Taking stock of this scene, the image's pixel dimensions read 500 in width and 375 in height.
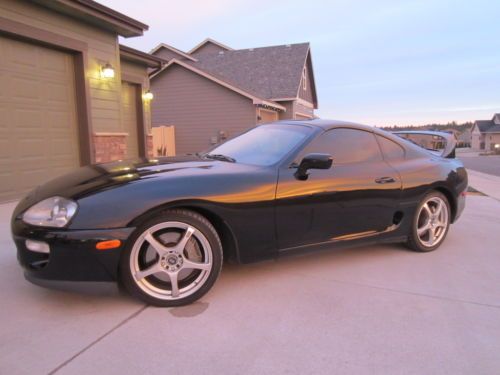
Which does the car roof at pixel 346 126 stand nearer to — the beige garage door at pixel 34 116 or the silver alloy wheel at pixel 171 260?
the silver alloy wheel at pixel 171 260

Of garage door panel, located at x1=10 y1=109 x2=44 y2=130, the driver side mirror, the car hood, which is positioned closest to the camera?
the car hood

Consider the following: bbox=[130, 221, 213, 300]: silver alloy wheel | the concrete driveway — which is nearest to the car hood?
bbox=[130, 221, 213, 300]: silver alloy wheel

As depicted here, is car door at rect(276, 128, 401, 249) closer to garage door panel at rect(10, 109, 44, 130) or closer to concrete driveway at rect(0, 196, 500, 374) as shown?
concrete driveway at rect(0, 196, 500, 374)

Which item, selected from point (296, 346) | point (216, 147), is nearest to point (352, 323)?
point (296, 346)

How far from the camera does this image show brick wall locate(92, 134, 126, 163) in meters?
8.04

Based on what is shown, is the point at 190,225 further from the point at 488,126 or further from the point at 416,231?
the point at 488,126

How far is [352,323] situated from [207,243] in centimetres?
114

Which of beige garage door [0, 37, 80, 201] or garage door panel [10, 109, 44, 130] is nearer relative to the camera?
beige garage door [0, 37, 80, 201]

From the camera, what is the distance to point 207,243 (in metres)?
2.88

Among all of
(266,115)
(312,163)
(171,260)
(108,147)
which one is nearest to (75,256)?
(171,260)

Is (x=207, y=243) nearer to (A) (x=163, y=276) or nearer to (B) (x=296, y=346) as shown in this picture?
(A) (x=163, y=276)

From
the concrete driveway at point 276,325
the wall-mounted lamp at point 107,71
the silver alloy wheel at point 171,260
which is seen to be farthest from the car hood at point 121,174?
the wall-mounted lamp at point 107,71

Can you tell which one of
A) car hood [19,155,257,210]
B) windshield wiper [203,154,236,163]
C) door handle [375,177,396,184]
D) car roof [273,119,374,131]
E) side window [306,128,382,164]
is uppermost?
car roof [273,119,374,131]

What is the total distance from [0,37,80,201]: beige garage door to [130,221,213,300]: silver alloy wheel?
485cm
